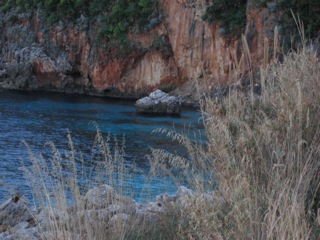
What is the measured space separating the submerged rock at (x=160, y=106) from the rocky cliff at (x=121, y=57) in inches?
148

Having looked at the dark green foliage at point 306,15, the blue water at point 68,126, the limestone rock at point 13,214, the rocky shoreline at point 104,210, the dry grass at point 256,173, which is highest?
the dark green foliage at point 306,15

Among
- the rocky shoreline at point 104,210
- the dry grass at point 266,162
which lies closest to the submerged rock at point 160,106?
the rocky shoreline at point 104,210

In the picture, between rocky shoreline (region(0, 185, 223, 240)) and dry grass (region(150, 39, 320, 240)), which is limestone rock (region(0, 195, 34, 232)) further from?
dry grass (region(150, 39, 320, 240))

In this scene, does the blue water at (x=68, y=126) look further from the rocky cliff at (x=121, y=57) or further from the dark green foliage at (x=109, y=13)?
the dark green foliage at (x=109, y=13)

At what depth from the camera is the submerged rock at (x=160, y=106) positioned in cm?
3547

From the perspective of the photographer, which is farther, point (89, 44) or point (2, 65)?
point (2, 65)

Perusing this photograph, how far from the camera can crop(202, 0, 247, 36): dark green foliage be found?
1547 inches

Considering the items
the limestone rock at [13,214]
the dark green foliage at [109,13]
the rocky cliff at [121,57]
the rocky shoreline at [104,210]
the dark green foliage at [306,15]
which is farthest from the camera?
the dark green foliage at [109,13]

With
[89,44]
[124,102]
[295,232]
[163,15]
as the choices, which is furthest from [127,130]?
[295,232]

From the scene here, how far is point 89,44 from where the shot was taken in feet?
158

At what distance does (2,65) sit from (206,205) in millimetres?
47893

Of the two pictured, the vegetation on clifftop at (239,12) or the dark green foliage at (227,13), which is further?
the dark green foliage at (227,13)

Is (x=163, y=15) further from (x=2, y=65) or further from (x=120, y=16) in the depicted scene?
(x=2, y=65)

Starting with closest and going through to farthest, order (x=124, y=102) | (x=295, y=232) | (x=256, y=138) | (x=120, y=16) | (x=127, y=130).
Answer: (x=295, y=232), (x=256, y=138), (x=127, y=130), (x=124, y=102), (x=120, y=16)
